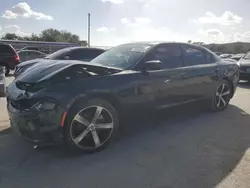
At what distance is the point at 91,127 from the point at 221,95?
3.56 m

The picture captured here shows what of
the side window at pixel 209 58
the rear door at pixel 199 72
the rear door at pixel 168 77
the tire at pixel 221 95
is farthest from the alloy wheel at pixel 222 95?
the rear door at pixel 168 77

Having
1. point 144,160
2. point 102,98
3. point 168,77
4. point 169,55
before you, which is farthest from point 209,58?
point 144,160

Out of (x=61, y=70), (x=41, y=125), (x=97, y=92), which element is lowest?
(x=41, y=125)

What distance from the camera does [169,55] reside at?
17.0 feet

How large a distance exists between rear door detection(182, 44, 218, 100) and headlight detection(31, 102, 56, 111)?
2.62 metres

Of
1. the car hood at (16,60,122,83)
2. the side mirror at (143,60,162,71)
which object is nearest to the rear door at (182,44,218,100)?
the side mirror at (143,60,162,71)

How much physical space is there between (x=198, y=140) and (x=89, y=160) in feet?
5.88

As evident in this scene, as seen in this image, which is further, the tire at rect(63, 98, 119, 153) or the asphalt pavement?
the tire at rect(63, 98, 119, 153)

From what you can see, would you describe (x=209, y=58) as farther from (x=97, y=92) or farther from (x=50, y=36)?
(x=50, y=36)

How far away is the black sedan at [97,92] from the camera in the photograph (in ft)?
11.6

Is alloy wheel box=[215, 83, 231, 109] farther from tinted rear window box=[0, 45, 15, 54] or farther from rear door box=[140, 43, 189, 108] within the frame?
tinted rear window box=[0, 45, 15, 54]

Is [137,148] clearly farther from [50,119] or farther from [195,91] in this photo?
[195,91]

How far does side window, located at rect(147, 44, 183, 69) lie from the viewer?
4920 millimetres

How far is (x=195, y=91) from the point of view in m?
5.46
